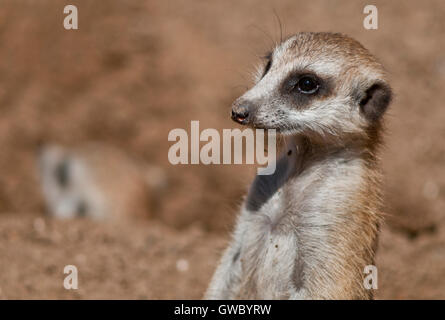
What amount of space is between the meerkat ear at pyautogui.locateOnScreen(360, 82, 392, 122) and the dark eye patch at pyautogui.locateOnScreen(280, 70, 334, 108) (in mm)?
185

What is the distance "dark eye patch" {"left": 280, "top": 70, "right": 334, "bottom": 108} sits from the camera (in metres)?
2.98

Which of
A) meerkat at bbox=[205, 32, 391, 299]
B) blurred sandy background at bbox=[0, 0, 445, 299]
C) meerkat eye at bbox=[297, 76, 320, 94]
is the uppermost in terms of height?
blurred sandy background at bbox=[0, 0, 445, 299]

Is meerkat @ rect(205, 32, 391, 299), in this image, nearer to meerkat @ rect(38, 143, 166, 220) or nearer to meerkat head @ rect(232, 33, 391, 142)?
meerkat head @ rect(232, 33, 391, 142)

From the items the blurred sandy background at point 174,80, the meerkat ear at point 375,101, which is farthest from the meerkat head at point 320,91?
the blurred sandy background at point 174,80

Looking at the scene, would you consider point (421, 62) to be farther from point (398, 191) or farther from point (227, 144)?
point (227, 144)

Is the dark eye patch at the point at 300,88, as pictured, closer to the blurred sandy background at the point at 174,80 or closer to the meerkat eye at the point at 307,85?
the meerkat eye at the point at 307,85

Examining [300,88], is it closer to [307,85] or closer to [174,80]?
[307,85]

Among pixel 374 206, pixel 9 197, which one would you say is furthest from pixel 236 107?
pixel 9 197

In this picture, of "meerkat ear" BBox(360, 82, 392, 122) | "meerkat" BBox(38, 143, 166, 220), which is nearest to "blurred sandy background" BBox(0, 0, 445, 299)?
"meerkat" BBox(38, 143, 166, 220)

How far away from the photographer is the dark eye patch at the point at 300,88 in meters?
2.98

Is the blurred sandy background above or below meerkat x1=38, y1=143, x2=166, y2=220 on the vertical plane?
above

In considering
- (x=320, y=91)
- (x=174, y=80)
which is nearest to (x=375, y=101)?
(x=320, y=91)

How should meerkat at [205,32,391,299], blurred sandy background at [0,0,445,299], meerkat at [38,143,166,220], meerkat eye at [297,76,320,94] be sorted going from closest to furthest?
meerkat at [205,32,391,299], meerkat eye at [297,76,320,94], blurred sandy background at [0,0,445,299], meerkat at [38,143,166,220]

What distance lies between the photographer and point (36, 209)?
818 cm
